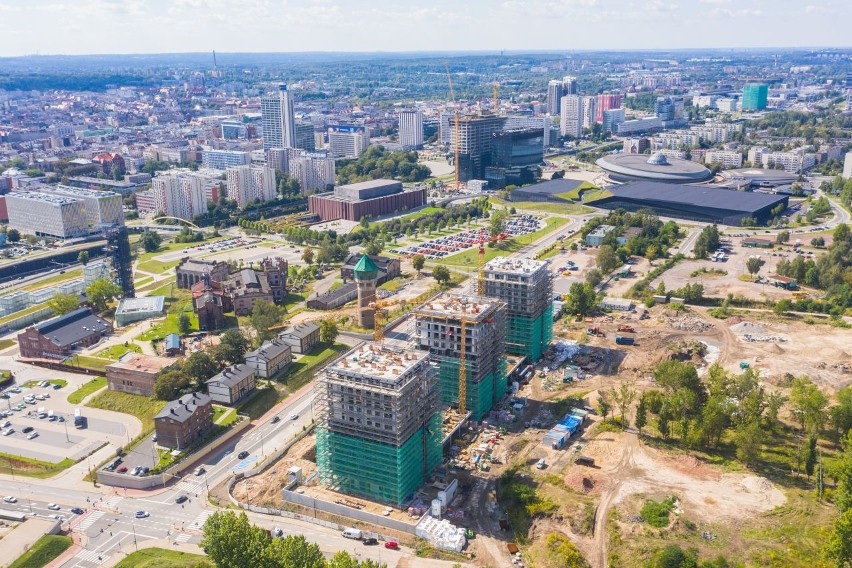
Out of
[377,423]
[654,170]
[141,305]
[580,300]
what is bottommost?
[141,305]

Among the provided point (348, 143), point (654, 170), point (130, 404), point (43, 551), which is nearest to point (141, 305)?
point (130, 404)

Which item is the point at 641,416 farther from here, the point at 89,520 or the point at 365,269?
the point at 89,520

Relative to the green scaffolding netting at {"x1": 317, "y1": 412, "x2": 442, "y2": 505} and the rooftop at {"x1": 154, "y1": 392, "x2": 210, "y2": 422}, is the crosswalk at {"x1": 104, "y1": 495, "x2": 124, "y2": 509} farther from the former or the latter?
the green scaffolding netting at {"x1": 317, "y1": 412, "x2": 442, "y2": 505}

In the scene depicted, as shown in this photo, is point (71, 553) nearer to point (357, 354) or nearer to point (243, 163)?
point (357, 354)

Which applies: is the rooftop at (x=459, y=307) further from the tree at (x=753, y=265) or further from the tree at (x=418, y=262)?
the tree at (x=753, y=265)

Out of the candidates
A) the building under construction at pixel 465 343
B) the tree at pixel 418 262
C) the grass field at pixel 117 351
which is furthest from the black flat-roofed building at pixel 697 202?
the grass field at pixel 117 351

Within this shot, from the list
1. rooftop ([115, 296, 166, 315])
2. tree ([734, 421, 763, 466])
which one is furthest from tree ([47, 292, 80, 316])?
tree ([734, 421, 763, 466])

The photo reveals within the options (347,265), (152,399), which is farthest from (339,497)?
(347,265)
